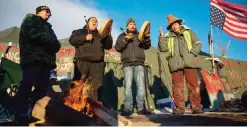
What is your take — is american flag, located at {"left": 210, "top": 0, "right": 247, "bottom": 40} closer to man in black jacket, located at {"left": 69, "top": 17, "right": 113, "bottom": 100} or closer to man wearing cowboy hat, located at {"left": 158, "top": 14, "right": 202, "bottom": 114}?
man wearing cowboy hat, located at {"left": 158, "top": 14, "right": 202, "bottom": 114}

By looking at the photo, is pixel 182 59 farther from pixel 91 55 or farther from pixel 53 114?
pixel 53 114

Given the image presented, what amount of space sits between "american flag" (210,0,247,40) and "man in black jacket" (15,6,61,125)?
247 inches

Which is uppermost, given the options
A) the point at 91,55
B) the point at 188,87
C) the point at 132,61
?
the point at 91,55

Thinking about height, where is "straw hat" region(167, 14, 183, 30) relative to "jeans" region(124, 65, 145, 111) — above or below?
above

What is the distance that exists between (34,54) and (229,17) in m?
6.93

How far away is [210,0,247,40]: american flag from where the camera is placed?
8719 millimetres

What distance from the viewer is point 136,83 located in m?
5.45

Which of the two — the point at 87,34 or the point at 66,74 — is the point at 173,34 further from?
the point at 66,74

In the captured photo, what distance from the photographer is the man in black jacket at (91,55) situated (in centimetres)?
514

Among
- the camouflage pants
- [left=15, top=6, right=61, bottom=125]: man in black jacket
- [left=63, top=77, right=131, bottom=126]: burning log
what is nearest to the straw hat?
the camouflage pants

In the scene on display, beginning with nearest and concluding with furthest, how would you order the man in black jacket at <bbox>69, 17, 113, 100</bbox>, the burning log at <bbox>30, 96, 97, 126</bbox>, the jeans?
the burning log at <bbox>30, 96, 97, 126</bbox> → the man in black jacket at <bbox>69, 17, 113, 100</bbox> → the jeans

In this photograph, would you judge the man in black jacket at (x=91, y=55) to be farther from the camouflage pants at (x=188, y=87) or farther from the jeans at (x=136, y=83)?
the camouflage pants at (x=188, y=87)

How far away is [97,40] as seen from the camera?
212 inches

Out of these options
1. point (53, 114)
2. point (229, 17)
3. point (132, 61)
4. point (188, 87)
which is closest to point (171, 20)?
point (132, 61)
